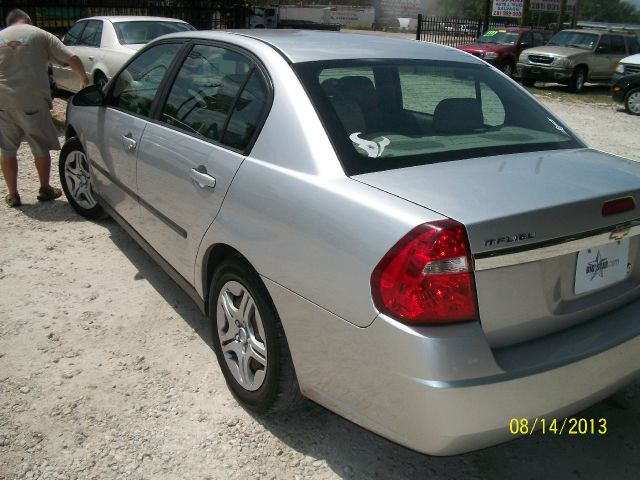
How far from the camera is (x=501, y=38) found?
2111 cm

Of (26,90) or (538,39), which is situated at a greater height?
(538,39)

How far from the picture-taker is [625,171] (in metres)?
2.64

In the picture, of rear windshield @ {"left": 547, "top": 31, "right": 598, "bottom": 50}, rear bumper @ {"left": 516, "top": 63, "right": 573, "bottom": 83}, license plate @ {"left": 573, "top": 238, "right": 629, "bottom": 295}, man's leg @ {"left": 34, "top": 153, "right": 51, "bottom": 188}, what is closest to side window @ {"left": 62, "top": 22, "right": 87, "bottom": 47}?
man's leg @ {"left": 34, "top": 153, "right": 51, "bottom": 188}

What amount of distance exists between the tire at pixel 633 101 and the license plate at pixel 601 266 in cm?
1350

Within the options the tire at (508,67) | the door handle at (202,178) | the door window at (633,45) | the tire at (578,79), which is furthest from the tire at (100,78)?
the door window at (633,45)

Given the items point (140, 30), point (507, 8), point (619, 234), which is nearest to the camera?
point (619, 234)

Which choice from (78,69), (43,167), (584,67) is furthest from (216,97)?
(584,67)

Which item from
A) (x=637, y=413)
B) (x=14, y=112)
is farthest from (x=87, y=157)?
(x=637, y=413)

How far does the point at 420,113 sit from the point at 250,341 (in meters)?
1.38

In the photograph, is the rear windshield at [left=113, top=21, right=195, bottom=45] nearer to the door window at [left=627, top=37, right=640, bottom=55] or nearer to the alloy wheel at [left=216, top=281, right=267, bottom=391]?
the alloy wheel at [left=216, top=281, right=267, bottom=391]

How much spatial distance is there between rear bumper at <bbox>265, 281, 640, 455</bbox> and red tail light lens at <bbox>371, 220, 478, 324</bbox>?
0.05 metres

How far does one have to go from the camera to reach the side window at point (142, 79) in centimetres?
389

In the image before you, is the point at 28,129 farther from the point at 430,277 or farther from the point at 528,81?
the point at 528,81

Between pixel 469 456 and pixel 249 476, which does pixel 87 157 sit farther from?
pixel 469 456
